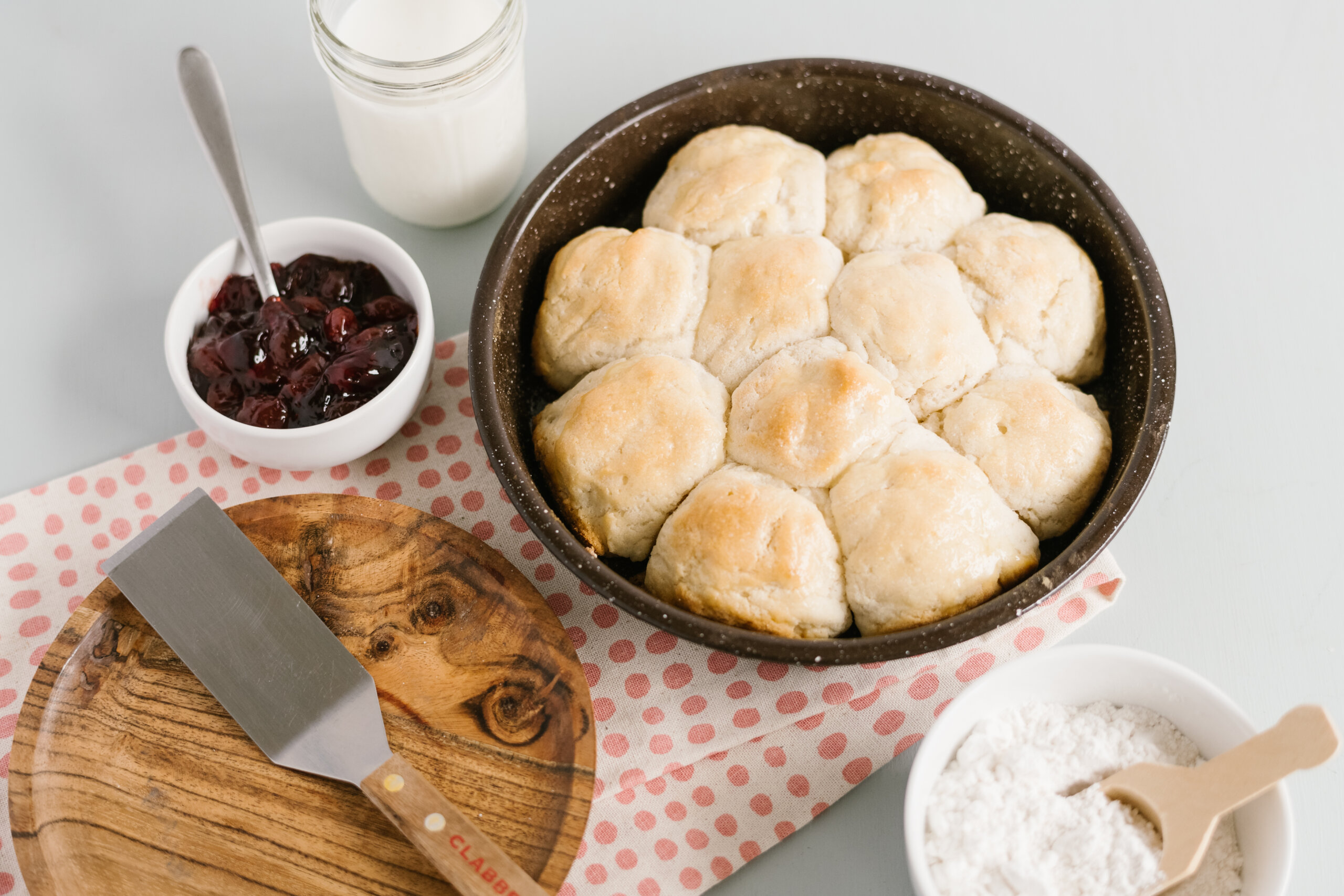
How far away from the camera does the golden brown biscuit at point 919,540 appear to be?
1.89 m

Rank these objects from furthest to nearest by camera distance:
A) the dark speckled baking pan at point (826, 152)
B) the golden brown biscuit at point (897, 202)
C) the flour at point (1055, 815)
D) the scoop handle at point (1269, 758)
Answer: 1. the golden brown biscuit at point (897, 202)
2. the dark speckled baking pan at point (826, 152)
3. the flour at point (1055, 815)
4. the scoop handle at point (1269, 758)

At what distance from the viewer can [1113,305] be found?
2285mm

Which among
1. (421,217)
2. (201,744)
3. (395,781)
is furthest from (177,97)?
(395,781)

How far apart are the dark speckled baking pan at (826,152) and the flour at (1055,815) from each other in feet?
0.89

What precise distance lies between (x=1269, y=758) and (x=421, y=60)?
2.22 metres

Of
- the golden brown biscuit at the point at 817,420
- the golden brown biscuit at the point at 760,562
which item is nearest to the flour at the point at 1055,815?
the golden brown biscuit at the point at 760,562

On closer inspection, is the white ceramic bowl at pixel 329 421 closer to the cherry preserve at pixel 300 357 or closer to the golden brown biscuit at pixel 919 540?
the cherry preserve at pixel 300 357

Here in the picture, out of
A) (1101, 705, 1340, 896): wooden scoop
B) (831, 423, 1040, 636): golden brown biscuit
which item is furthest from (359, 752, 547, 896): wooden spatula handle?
(1101, 705, 1340, 896): wooden scoop

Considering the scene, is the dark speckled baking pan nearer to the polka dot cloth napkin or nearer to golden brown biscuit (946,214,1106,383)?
golden brown biscuit (946,214,1106,383)

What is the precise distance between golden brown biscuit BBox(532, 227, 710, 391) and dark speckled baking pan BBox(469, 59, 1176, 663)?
0.10 m

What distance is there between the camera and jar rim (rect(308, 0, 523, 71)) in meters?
2.21

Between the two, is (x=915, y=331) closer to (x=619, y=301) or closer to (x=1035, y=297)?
(x=1035, y=297)

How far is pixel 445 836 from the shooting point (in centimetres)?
182

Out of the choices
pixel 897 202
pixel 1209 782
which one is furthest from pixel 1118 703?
pixel 897 202
